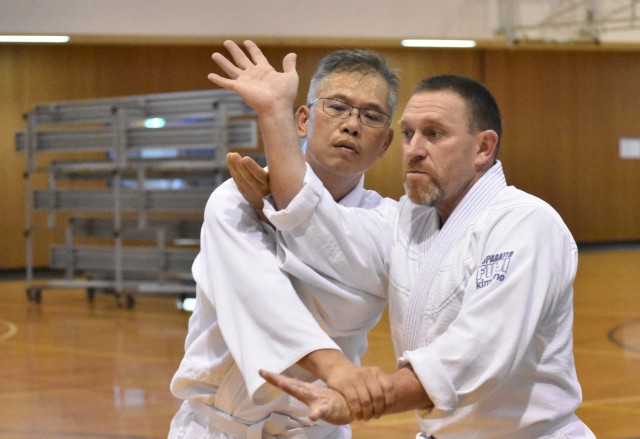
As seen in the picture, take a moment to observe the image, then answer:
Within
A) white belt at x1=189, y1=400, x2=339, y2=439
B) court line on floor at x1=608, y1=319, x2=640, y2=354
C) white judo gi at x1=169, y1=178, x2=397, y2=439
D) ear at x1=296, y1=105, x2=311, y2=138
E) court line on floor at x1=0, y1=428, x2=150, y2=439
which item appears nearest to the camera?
white judo gi at x1=169, y1=178, x2=397, y2=439

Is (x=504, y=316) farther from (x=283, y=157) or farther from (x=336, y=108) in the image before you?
(x=336, y=108)

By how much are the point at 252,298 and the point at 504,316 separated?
58 cm

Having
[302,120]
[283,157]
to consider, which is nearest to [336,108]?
[302,120]

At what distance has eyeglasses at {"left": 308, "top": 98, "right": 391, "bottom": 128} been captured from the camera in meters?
2.46

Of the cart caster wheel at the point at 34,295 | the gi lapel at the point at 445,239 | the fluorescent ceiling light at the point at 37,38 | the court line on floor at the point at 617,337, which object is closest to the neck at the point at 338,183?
the gi lapel at the point at 445,239

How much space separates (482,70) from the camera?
17703 mm

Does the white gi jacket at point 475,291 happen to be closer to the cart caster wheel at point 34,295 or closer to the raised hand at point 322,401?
the raised hand at point 322,401

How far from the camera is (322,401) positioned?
1.93 m

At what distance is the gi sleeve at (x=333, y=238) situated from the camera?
2230mm

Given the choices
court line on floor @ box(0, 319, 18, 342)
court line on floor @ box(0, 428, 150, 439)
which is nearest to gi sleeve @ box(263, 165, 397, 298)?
court line on floor @ box(0, 428, 150, 439)

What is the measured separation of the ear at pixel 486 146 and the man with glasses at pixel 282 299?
30cm

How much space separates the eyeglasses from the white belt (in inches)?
29.2

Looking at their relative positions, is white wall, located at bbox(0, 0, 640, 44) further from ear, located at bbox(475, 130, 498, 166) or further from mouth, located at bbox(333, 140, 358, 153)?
ear, located at bbox(475, 130, 498, 166)

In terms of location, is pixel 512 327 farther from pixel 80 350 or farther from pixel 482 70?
pixel 482 70
